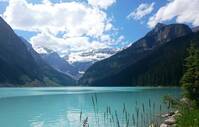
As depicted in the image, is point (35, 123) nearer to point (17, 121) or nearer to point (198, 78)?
point (17, 121)

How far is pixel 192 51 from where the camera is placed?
49062 millimetres

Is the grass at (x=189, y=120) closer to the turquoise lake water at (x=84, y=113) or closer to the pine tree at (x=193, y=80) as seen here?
the turquoise lake water at (x=84, y=113)

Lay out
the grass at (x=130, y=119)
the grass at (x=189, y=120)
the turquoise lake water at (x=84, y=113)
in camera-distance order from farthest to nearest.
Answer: the turquoise lake water at (x=84, y=113)
the grass at (x=130, y=119)
the grass at (x=189, y=120)

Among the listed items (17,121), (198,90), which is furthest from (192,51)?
(17,121)

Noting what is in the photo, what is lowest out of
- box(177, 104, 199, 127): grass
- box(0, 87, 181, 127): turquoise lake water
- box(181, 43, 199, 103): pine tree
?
box(0, 87, 181, 127): turquoise lake water

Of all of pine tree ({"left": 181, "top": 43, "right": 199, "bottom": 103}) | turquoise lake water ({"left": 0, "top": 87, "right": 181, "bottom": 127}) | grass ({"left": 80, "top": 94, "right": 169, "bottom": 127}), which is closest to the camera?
grass ({"left": 80, "top": 94, "right": 169, "bottom": 127})

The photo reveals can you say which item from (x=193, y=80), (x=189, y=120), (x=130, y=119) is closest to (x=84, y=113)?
(x=130, y=119)

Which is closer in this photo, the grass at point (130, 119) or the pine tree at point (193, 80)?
the grass at point (130, 119)

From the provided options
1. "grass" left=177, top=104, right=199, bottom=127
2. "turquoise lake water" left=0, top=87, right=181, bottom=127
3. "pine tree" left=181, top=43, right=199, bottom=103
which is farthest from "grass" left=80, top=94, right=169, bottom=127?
"pine tree" left=181, top=43, right=199, bottom=103

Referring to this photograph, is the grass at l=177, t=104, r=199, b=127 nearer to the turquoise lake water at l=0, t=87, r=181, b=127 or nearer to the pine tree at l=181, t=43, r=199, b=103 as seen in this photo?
the turquoise lake water at l=0, t=87, r=181, b=127

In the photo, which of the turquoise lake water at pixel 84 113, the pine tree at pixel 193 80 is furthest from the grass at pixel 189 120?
the pine tree at pixel 193 80

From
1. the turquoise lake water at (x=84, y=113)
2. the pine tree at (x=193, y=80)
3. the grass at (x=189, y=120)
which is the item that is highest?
the pine tree at (x=193, y=80)

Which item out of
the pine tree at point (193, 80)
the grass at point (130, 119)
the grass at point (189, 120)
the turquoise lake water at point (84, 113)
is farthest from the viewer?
the turquoise lake water at point (84, 113)

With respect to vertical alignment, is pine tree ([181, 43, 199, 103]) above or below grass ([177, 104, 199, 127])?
above
